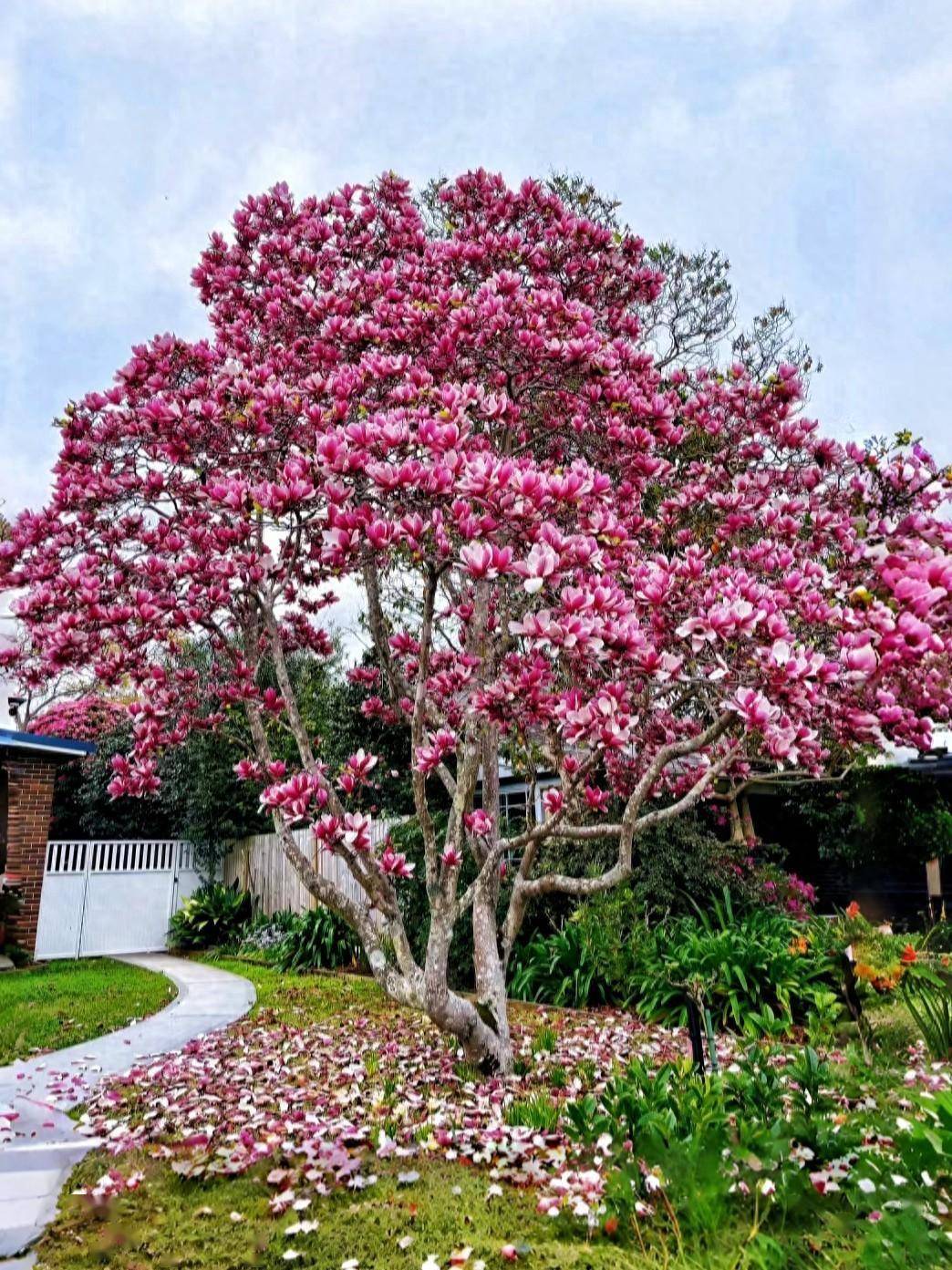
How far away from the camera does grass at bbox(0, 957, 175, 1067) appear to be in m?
5.66

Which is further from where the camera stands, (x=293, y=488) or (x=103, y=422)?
(x=103, y=422)

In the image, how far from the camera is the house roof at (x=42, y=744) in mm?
10234

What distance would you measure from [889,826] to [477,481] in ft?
35.2

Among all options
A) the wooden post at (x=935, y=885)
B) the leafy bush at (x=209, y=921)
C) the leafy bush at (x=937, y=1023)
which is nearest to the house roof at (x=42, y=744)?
the leafy bush at (x=209, y=921)

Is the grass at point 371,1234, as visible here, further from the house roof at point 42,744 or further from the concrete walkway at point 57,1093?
the house roof at point 42,744

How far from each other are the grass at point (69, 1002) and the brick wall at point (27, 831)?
0.65 meters

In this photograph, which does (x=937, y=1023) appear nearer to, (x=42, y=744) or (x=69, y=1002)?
(x=69, y=1002)

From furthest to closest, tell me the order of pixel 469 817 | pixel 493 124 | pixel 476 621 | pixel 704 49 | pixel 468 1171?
1. pixel 493 124
2. pixel 704 49
3. pixel 476 621
4. pixel 469 817
5. pixel 468 1171

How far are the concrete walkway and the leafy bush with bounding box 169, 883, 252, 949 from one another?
398cm

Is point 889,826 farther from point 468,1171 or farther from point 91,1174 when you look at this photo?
point 91,1174

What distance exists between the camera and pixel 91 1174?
119 inches

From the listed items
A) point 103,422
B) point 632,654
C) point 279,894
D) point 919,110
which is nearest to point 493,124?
point 919,110

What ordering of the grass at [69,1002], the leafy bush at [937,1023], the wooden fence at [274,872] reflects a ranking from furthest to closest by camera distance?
the wooden fence at [274,872] → the grass at [69,1002] → the leafy bush at [937,1023]

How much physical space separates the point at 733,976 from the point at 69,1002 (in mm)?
5716
